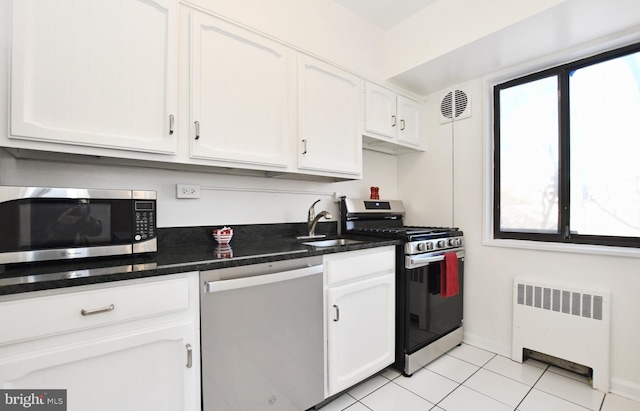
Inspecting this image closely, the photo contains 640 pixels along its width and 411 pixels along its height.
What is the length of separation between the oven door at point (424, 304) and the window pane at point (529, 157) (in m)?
0.63

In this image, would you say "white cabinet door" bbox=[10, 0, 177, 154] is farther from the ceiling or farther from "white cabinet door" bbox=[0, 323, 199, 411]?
the ceiling

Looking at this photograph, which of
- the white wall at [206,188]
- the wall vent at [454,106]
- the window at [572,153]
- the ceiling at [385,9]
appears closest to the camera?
the white wall at [206,188]

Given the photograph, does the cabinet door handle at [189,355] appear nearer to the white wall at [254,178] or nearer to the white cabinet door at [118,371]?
the white cabinet door at [118,371]

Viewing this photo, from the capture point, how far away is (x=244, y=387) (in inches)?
51.8

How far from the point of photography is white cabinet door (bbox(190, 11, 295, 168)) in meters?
1.51

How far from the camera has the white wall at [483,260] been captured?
1.80 metres

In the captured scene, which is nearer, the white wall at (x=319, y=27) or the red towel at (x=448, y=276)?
the white wall at (x=319, y=27)

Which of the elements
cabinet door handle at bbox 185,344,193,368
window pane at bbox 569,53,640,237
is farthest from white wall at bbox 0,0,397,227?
window pane at bbox 569,53,640,237

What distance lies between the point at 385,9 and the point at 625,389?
2999mm

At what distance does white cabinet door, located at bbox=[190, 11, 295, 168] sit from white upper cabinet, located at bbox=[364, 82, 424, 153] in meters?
0.75

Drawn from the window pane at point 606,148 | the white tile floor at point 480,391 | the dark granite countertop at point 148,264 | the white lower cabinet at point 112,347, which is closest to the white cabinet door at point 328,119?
the dark granite countertop at point 148,264

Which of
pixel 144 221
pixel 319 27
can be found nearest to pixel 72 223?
pixel 144 221

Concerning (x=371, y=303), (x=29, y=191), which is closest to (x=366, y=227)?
(x=371, y=303)

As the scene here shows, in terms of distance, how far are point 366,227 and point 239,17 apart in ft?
5.85
